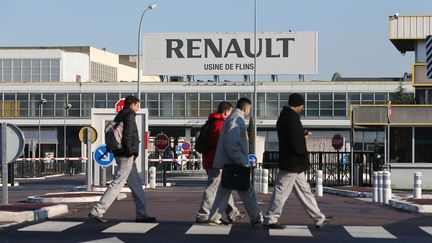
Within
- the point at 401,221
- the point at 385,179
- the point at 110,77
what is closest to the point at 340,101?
the point at 110,77

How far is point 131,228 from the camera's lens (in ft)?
45.2

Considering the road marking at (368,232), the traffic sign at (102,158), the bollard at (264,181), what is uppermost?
the traffic sign at (102,158)

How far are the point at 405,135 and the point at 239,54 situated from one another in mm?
34289

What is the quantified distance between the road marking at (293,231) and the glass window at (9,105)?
78379 millimetres

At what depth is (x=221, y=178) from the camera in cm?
1439

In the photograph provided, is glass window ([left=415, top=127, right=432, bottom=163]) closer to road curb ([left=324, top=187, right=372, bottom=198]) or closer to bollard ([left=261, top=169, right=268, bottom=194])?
road curb ([left=324, top=187, right=372, bottom=198])

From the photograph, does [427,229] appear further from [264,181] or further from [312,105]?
[312,105]

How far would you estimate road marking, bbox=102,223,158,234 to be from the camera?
13.3 m

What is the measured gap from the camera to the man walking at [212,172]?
1495 centimetres

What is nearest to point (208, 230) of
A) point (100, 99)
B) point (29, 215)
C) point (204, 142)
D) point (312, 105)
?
point (204, 142)

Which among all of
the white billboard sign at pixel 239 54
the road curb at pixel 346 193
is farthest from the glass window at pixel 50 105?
the road curb at pixel 346 193

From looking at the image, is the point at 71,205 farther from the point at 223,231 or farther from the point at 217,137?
the point at 223,231

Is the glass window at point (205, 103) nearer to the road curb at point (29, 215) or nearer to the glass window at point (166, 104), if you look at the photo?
the glass window at point (166, 104)

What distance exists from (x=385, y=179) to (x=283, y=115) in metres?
9.49
